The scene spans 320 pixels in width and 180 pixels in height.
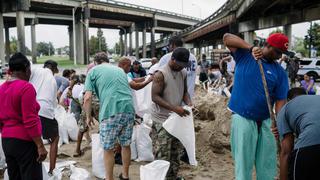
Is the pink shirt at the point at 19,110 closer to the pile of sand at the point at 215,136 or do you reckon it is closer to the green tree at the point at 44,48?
the pile of sand at the point at 215,136

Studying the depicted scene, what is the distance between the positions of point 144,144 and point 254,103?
2833 millimetres

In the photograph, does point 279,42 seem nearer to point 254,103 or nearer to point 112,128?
point 254,103

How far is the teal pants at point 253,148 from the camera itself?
349cm

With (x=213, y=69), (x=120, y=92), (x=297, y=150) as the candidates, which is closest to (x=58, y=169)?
(x=120, y=92)

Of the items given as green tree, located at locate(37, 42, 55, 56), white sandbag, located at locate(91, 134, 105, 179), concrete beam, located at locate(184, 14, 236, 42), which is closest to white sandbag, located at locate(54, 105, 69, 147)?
white sandbag, located at locate(91, 134, 105, 179)

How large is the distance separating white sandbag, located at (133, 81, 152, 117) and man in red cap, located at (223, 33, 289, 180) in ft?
9.02

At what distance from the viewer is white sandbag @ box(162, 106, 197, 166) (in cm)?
434

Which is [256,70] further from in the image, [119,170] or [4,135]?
[119,170]

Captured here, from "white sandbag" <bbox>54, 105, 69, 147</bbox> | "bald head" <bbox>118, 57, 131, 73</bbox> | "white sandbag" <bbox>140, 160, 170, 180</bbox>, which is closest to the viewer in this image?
"white sandbag" <bbox>140, 160, 170, 180</bbox>

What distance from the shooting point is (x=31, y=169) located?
3.56 metres

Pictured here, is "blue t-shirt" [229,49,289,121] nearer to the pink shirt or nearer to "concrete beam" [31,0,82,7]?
the pink shirt

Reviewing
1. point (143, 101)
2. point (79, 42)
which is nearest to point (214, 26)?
point (79, 42)

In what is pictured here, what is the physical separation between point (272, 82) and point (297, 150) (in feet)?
3.27

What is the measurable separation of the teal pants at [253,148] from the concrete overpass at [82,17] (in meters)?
35.6
